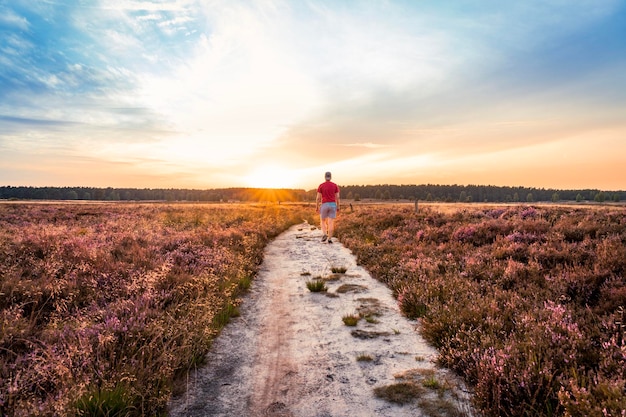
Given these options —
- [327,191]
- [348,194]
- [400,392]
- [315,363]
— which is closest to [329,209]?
[327,191]

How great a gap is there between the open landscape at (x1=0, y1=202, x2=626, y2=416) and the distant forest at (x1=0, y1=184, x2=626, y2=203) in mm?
140230

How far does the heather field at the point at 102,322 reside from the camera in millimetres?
3574

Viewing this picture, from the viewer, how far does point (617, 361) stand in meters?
4.11

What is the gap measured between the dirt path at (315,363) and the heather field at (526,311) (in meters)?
0.48

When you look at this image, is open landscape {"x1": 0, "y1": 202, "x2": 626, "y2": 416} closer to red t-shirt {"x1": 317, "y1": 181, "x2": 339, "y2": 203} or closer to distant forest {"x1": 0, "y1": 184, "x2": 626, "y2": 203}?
red t-shirt {"x1": 317, "y1": 181, "x2": 339, "y2": 203}

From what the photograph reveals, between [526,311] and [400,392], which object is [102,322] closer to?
[400,392]

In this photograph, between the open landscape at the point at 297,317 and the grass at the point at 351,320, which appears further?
the grass at the point at 351,320

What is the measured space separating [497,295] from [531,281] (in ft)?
4.96

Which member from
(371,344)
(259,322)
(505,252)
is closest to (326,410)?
(371,344)

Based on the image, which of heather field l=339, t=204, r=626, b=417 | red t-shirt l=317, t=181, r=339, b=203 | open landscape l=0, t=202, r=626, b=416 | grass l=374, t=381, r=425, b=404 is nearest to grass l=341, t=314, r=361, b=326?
open landscape l=0, t=202, r=626, b=416

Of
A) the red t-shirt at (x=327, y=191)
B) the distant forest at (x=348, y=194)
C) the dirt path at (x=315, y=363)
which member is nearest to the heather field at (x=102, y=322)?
the dirt path at (x=315, y=363)

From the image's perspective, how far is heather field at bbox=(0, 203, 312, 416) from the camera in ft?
11.7

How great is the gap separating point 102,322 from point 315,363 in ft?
10.7

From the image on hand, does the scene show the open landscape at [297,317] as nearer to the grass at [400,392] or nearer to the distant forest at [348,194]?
the grass at [400,392]
